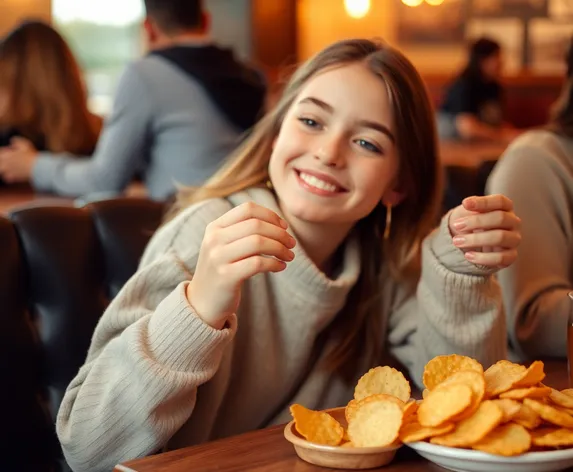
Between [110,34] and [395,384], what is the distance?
6.86m

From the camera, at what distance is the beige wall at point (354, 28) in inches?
333

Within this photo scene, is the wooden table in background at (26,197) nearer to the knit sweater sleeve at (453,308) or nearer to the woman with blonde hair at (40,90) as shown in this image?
the woman with blonde hair at (40,90)

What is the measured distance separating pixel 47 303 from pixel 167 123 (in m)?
1.48

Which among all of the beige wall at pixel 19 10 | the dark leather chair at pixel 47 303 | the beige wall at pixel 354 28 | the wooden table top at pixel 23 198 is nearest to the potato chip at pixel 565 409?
the dark leather chair at pixel 47 303

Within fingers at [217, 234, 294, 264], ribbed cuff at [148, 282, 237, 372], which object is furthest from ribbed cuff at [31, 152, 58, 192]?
fingers at [217, 234, 294, 264]

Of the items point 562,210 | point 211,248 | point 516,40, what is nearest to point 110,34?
point 516,40

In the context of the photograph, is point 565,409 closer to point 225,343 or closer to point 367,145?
point 225,343

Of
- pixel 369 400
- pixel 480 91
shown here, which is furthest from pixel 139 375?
pixel 480 91

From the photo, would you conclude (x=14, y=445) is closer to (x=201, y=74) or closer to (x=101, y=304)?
(x=101, y=304)

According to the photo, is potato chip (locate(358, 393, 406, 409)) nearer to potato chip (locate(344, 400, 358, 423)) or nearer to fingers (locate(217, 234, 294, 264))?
potato chip (locate(344, 400, 358, 423))

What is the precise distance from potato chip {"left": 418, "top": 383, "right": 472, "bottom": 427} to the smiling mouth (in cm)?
48

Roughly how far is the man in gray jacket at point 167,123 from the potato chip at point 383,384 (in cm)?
182

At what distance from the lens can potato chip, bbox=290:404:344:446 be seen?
97 cm

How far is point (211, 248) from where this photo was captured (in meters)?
1.10
